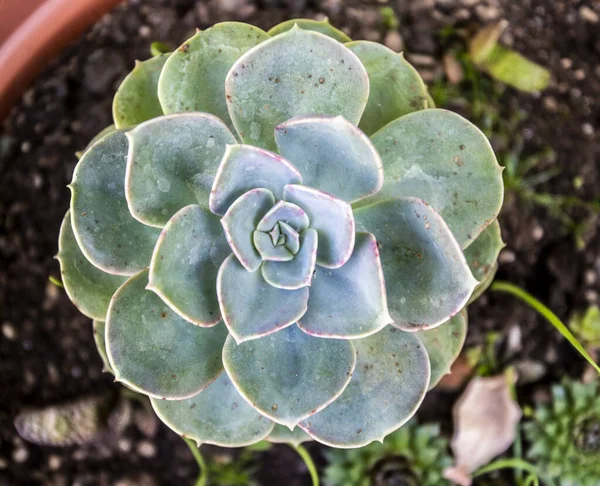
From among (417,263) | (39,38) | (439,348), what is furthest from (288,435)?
(39,38)

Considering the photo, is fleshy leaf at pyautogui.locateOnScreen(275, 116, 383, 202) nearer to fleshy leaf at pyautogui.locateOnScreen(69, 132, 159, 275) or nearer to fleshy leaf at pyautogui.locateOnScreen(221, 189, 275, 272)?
fleshy leaf at pyautogui.locateOnScreen(221, 189, 275, 272)

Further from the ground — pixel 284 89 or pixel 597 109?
pixel 284 89

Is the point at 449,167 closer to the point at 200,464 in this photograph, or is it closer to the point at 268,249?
the point at 268,249

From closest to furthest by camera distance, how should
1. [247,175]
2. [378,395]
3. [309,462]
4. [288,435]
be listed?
[247,175], [378,395], [288,435], [309,462]

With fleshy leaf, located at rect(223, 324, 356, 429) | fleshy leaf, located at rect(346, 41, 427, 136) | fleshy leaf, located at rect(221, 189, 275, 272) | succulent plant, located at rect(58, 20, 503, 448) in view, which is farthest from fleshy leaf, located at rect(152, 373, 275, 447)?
fleshy leaf, located at rect(346, 41, 427, 136)

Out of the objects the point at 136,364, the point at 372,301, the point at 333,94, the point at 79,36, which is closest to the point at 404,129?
the point at 333,94

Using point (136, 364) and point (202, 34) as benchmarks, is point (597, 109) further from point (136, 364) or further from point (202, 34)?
point (136, 364)
